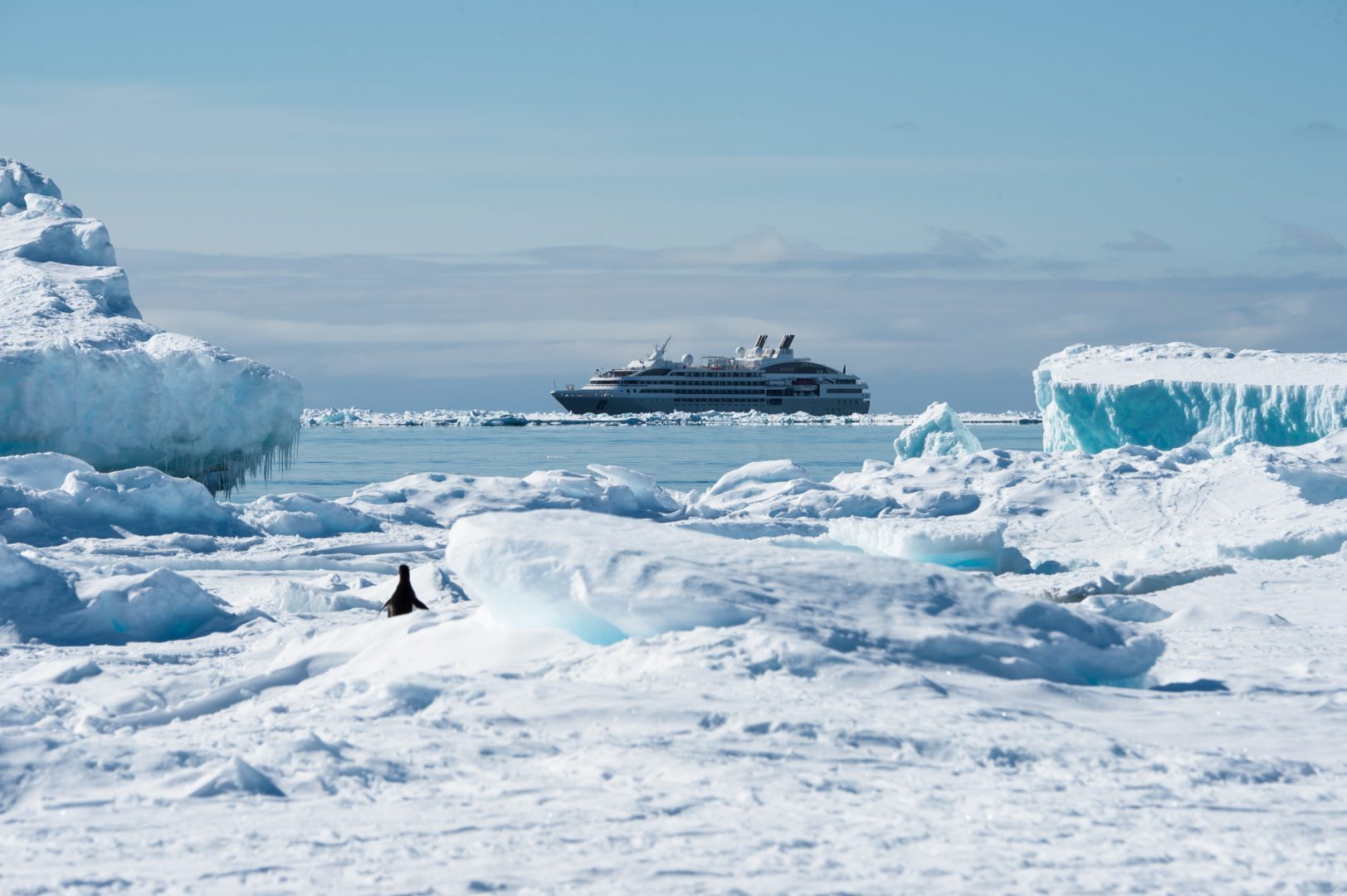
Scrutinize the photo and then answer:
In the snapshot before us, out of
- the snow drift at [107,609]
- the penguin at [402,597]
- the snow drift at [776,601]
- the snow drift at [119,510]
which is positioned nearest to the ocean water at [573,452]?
the snow drift at [119,510]

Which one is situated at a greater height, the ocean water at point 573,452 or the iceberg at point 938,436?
the iceberg at point 938,436

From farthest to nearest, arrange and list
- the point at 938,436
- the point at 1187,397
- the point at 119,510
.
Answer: the point at 938,436, the point at 1187,397, the point at 119,510

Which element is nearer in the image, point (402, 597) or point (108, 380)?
point (402, 597)

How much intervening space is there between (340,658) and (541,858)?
271 cm

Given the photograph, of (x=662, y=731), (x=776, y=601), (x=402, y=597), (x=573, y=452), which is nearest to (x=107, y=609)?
(x=402, y=597)

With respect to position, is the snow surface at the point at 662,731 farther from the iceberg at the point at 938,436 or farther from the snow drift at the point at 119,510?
the iceberg at the point at 938,436

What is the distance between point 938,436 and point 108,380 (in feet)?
54.8

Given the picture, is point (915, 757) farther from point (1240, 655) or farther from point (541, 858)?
point (1240, 655)

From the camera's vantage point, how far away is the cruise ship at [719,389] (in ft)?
290

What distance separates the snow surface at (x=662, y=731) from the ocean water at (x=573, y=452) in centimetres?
1661

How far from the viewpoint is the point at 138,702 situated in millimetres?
5852

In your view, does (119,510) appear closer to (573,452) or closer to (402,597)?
(402,597)

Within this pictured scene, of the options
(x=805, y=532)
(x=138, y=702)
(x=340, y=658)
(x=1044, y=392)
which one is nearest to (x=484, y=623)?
(x=340, y=658)

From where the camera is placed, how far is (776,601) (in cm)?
573
